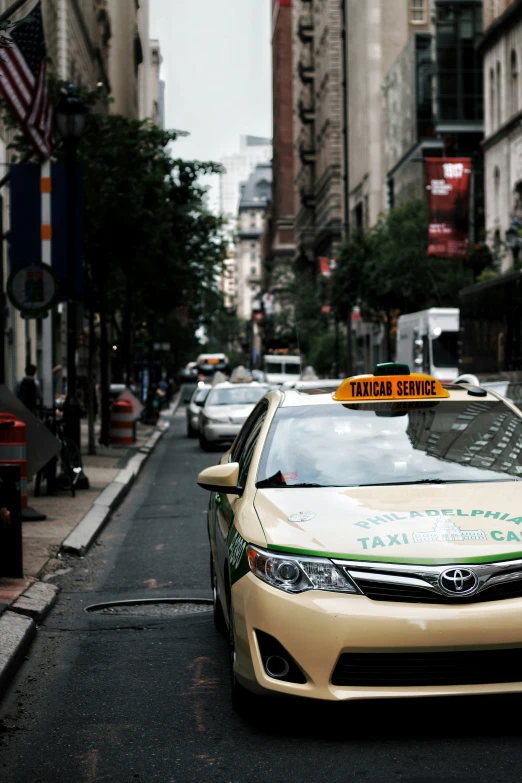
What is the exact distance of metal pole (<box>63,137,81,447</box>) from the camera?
60.2ft

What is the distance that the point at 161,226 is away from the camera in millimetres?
29734

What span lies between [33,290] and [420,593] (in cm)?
1138

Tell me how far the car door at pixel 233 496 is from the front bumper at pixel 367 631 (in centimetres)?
119

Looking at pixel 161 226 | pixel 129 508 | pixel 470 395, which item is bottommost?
pixel 129 508

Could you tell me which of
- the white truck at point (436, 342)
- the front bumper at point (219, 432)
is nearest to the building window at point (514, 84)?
the white truck at point (436, 342)

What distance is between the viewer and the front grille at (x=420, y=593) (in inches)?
220

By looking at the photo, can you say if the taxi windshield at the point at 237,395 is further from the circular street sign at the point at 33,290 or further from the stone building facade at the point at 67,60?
the circular street sign at the point at 33,290

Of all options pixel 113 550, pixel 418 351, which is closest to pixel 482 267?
pixel 418 351

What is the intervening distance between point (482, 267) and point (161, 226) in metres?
17.4

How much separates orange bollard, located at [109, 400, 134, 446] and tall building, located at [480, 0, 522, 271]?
86.5 feet

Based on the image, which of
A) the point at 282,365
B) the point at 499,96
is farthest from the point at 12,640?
the point at 282,365

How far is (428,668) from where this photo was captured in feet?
18.4

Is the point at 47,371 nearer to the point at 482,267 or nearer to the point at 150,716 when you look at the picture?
the point at 150,716

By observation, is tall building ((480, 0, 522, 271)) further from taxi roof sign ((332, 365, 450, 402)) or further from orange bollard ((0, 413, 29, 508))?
taxi roof sign ((332, 365, 450, 402))
